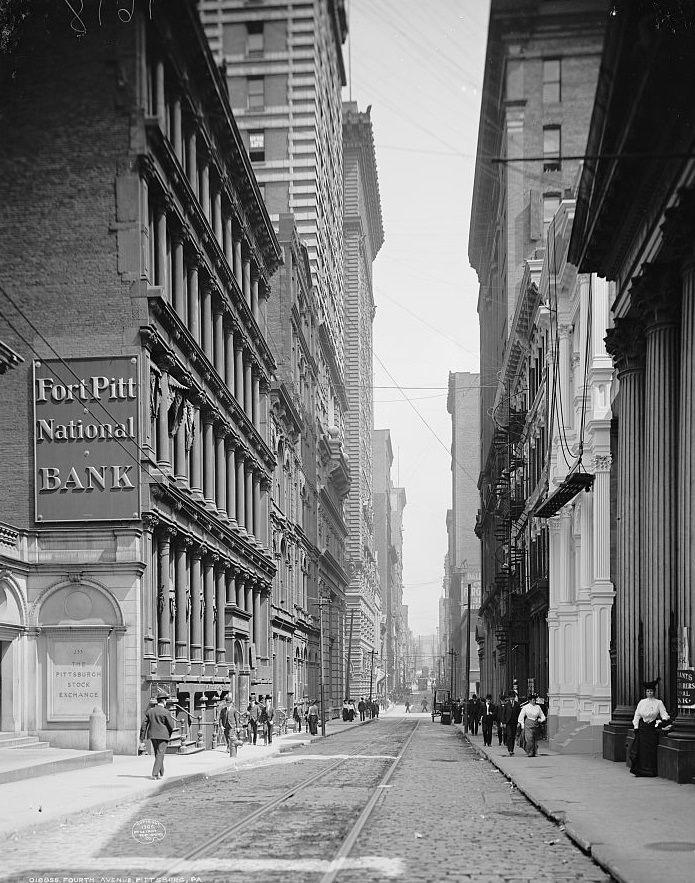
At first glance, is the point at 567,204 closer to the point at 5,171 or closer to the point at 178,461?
the point at 178,461

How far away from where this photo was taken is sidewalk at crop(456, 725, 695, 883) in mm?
11539

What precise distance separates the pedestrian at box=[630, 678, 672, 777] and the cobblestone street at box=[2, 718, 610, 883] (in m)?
2.54

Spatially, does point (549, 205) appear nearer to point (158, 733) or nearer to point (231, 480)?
point (231, 480)

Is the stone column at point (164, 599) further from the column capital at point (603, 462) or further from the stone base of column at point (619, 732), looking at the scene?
the stone base of column at point (619, 732)

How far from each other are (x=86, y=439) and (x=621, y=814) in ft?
76.6

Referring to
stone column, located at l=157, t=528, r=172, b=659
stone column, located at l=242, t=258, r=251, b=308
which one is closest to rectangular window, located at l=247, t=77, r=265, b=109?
stone column, located at l=157, t=528, r=172, b=659

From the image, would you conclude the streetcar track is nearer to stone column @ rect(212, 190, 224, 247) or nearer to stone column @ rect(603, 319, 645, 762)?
stone column @ rect(603, 319, 645, 762)

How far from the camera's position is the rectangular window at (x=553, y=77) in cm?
539

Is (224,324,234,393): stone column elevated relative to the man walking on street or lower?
elevated

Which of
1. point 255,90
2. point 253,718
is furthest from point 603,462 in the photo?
point 255,90

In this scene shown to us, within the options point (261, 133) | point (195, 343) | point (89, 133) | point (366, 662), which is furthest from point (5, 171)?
point (366, 662)

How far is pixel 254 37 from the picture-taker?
197 inches

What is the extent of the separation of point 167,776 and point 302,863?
14.4 metres

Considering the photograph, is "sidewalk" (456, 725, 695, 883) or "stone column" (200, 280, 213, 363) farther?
"stone column" (200, 280, 213, 363)
